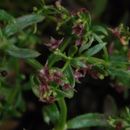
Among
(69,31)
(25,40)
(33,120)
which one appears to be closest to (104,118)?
(69,31)

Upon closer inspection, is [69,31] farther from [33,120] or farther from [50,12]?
[33,120]

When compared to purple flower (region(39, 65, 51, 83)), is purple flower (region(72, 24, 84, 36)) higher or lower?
higher

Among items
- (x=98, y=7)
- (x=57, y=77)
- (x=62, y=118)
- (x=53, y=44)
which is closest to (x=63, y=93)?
Result: (x=57, y=77)

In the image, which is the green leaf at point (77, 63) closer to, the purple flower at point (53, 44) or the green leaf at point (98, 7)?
the purple flower at point (53, 44)

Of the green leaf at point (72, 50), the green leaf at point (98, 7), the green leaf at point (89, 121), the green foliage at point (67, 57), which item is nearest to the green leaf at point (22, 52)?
the green foliage at point (67, 57)

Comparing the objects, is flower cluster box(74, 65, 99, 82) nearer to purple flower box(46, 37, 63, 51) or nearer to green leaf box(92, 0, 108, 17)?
purple flower box(46, 37, 63, 51)

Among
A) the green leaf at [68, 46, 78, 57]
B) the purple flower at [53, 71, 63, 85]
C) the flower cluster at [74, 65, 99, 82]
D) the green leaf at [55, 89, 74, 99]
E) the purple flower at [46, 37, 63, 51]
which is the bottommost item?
the green leaf at [55, 89, 74, 99]

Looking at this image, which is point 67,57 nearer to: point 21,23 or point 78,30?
point 78,30

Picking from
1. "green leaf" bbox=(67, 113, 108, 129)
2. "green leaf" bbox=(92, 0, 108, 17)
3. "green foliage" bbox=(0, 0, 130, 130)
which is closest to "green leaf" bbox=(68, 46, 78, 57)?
"green foliage" bbox=(0, 0, 130, 130)
